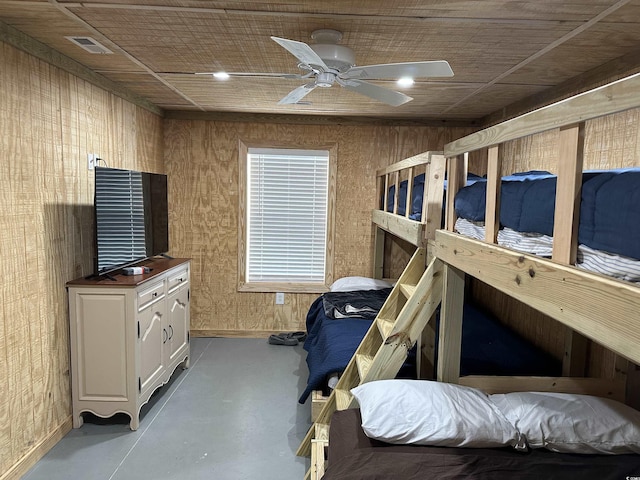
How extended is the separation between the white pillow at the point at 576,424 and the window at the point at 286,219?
3.03 metres

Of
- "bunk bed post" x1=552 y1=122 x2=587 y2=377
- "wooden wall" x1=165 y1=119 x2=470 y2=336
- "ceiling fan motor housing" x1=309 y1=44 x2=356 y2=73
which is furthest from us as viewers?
"wooden wall" x1=165 y1=119 x2=470 y2=336

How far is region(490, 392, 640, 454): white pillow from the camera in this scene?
5.50 feet

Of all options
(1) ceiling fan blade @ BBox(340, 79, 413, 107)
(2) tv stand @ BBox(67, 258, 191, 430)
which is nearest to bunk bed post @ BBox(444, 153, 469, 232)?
(1) ceiling fan blade @ BBox(340, 79, 413, 107)

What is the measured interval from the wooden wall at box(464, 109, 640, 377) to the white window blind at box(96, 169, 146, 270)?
9.30ft

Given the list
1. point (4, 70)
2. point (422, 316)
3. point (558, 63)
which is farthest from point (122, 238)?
point (558, 63)

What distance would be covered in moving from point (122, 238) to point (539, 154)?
2.96m

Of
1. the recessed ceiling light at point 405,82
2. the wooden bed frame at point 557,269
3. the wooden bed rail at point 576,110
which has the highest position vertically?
the recessed ceiling light at point 405,82

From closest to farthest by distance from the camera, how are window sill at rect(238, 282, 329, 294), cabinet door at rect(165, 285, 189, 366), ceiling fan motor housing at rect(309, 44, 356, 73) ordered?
ceiling fan motor housing at rect(309, 44, 356, 73), cabinet door at rect(165, 285, 189, 366), window sill at rect(238, 282, 329, 294)

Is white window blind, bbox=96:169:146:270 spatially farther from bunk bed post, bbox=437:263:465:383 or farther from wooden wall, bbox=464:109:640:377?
wooden wall, bbox=464:109:640:377

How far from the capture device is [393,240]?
4.74 meters

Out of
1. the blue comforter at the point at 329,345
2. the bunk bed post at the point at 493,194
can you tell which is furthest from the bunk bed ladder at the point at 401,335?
the bunk bed post at the point at 493,194

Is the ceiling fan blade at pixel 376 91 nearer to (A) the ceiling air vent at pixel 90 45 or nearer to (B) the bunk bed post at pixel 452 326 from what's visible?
(B) the bunk bed post at pixel 452 326

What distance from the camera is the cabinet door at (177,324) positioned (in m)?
3.42

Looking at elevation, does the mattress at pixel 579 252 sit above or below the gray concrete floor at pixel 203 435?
above
